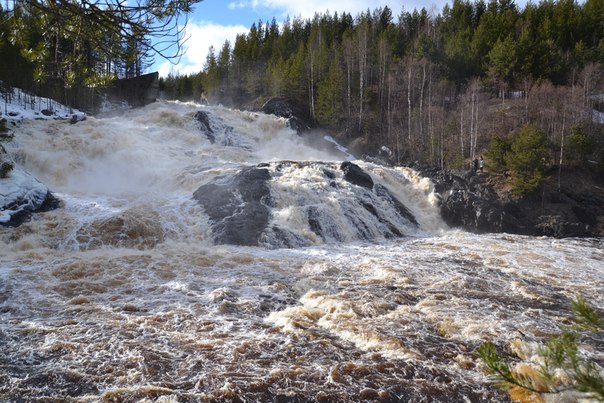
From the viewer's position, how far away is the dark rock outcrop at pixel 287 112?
120 ft

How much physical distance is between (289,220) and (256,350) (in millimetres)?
9249

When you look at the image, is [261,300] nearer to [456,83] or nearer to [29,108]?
[29,108]

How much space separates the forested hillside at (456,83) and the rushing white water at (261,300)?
12590 mm

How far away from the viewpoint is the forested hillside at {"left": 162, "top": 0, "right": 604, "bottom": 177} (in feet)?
95.2

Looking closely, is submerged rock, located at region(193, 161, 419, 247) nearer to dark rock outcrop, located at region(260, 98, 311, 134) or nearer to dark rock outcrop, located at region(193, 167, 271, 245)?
dark rock outcrop, located at region(193, 167, 271, 245)

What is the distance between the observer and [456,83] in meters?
39.6

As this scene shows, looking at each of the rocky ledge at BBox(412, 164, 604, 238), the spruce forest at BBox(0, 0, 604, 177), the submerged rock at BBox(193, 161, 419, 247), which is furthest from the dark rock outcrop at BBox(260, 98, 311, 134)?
the submerged rock at BBox(193, 161, 419, 247)

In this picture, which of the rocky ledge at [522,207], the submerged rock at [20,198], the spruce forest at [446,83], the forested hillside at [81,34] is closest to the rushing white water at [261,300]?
the submerged rock at [20,198]

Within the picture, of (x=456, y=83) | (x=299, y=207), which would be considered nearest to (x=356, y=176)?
(x=299, y=207)

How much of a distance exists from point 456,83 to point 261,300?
37025 millimetres

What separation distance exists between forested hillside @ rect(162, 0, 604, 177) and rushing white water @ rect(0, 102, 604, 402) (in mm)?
12590

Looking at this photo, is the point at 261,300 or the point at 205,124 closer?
the point at 261,300

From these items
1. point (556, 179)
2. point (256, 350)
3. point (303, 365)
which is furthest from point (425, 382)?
point (556, 179)

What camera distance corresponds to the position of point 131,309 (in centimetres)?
816
